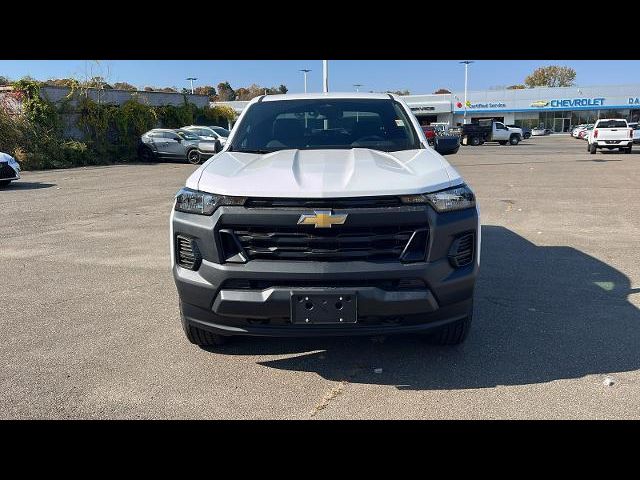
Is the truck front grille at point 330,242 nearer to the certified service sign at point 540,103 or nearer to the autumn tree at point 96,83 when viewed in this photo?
the autumn tree at point 96,83

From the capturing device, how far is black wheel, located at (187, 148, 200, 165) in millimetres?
23266

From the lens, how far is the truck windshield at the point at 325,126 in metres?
4.48

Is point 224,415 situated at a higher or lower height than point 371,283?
lower

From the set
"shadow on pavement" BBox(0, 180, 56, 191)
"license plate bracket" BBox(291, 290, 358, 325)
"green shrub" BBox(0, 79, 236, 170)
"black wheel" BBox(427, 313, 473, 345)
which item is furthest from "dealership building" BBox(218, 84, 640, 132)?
"license plate bracket" BBox(291, 290, 358, 325)

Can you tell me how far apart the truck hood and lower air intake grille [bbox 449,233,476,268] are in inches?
13.6

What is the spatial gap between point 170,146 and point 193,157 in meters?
1.52

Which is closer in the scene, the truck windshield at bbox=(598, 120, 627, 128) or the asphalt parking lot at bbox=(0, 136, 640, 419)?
the asphalt parking lot at bbox=(0, 136, 640, 419)

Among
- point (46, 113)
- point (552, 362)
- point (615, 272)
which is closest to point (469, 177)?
point (615, 272)

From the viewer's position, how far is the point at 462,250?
128 inches

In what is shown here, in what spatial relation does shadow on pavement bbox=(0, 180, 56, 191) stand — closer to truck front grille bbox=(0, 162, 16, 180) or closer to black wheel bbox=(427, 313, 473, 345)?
truck front grille bbox=(0, 162, 16, 180)

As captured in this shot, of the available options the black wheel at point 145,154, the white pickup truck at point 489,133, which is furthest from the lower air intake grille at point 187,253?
the white pickup truck at point 489,133
